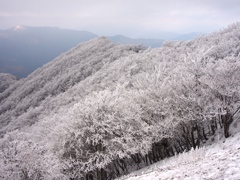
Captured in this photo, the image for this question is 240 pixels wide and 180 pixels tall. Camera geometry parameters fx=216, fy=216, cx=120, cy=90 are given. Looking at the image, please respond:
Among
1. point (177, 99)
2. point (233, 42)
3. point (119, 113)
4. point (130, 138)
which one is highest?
point (233, 42)

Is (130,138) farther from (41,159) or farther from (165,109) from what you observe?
(41,159)

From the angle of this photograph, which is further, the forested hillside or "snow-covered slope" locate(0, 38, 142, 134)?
"snow-covered slope" locate(0, 38, 142, 134)

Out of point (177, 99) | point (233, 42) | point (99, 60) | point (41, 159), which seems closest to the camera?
point (41, 159)

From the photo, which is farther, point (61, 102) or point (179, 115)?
point (61, 102)

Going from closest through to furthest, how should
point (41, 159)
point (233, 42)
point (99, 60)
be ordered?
point (41, 159) → point (233, 42) → point (99, 60)

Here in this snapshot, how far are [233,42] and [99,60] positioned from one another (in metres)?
71.5

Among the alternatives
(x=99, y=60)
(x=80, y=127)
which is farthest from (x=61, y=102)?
(x=80, y=127)

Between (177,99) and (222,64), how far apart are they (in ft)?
18.2

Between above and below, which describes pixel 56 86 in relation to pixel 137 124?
below

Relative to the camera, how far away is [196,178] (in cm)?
928

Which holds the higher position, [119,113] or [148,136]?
[119,113]

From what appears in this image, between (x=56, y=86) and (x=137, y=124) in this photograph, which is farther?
(x=56, y=86)

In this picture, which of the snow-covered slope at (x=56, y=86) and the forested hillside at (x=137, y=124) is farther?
the snow-covered slope at (x=56, y=86)

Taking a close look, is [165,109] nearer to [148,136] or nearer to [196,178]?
[148,136]
